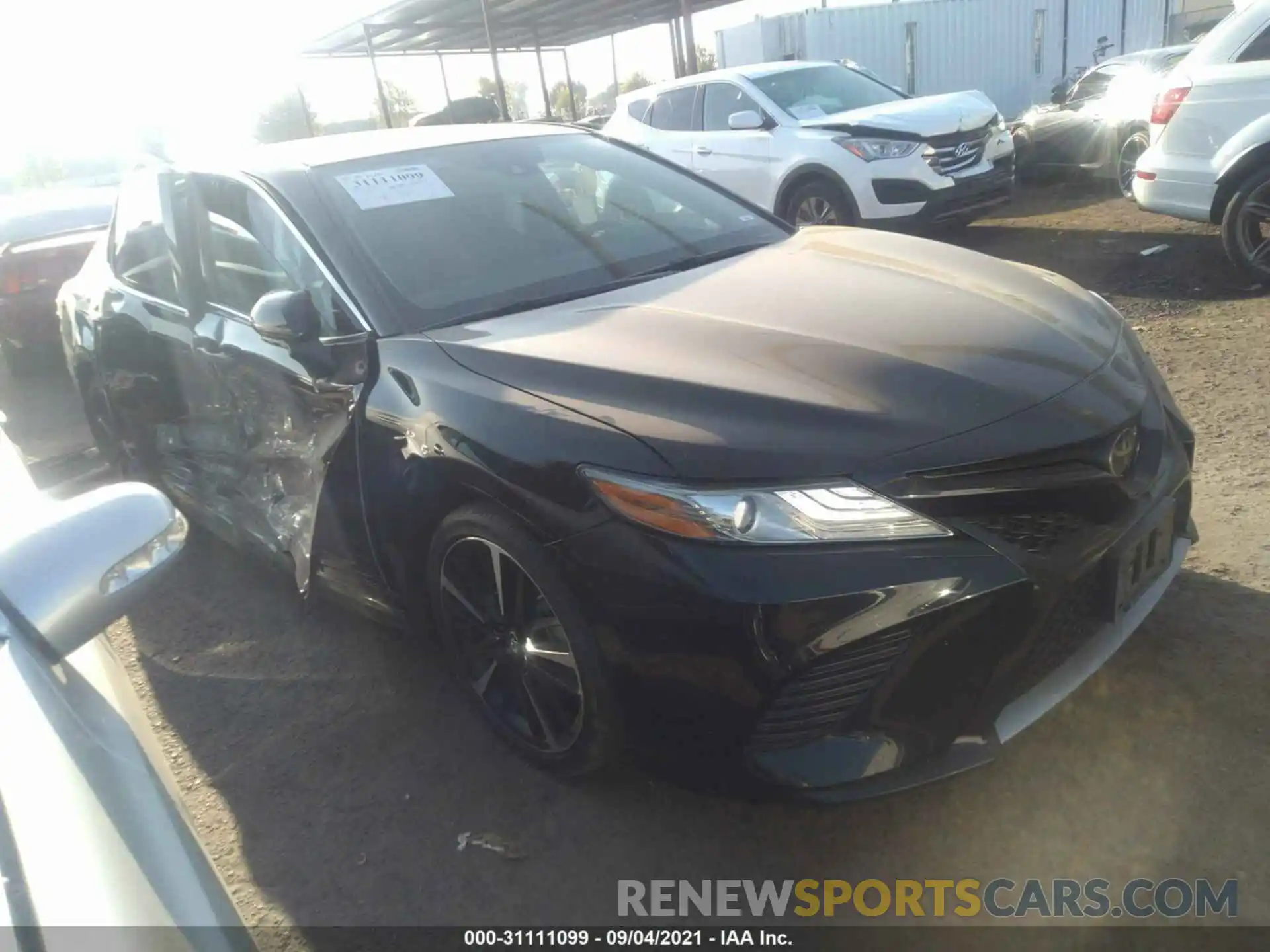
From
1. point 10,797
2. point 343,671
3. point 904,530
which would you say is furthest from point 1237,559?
point 10,797

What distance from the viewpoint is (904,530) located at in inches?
74.0

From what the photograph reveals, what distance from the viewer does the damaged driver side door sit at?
2.63 meters

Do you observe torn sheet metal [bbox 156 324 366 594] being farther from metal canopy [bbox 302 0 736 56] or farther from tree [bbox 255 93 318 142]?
tree [bbox 255 93 318 142]

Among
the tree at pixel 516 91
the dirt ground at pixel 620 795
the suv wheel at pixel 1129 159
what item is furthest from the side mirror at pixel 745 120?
the tree at pixel 516 91

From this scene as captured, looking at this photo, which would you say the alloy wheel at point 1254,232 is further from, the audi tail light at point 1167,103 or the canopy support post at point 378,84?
the canopy support post at point 378,84

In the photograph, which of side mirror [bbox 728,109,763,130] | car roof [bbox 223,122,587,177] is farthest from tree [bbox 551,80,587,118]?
car roof [bbox 223,122,587,177]

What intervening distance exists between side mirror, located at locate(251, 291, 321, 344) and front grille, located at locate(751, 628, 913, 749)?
158 cm

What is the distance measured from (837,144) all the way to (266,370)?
607 cm

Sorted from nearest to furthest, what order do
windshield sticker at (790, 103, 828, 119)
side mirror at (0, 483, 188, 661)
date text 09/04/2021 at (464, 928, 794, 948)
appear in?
side mirror at (0, 483, 188, 661)
date text 09/04/2021 at (464, 928, 794, 948)
windshield sticker at (790, 103, 828, 119)

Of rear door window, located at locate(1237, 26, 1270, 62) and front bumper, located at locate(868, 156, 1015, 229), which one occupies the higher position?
rear door window, located at locate(1237, 26, 1270, 62)

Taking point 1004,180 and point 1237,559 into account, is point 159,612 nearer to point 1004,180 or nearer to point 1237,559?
point 1237,559

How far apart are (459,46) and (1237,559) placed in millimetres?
27137

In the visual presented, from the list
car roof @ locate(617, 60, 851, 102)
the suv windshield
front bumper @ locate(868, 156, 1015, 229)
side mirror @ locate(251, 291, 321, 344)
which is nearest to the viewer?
side mirror @ locate(251, 291, 321, 344)

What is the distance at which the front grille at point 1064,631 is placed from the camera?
195 centimetres
